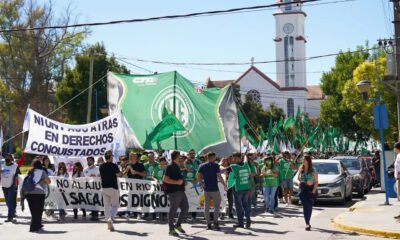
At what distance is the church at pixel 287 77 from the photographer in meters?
109

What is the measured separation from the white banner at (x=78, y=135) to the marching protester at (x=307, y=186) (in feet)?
18.1

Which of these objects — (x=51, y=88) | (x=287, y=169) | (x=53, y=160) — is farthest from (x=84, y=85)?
(x=287, y=169)

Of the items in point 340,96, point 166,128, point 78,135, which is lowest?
point 78,135

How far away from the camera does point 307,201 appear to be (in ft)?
43.8

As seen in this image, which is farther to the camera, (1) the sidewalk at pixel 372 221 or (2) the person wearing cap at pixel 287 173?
(2) the person wearing cap at pixel 287 173

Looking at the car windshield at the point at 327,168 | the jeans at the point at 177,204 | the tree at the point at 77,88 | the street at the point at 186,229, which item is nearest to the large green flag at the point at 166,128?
the street at the point at 186,229

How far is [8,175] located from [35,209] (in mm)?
2981

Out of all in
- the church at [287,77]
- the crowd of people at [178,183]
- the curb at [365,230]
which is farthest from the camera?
the church at [287,77]

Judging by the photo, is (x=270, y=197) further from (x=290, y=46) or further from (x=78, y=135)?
(x=290, y=46)

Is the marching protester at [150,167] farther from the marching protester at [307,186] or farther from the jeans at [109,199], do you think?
the marching protester at [307,186]

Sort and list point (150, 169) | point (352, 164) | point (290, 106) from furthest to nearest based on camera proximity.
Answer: point (290, 106), point (352, 164), point (150, 169)

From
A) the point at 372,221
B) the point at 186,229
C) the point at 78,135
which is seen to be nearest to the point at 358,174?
the point at 372,221

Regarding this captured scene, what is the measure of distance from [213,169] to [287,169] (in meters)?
6.33

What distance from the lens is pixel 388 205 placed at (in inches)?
699
